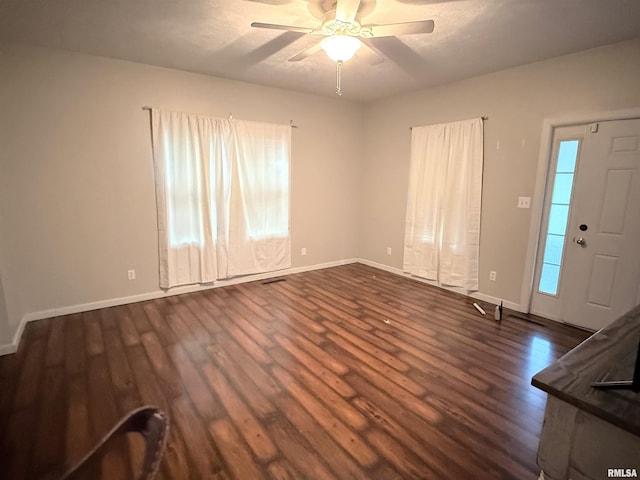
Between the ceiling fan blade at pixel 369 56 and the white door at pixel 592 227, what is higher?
the ceiling fan blade at pixel 369 56

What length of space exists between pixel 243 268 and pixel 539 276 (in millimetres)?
3687

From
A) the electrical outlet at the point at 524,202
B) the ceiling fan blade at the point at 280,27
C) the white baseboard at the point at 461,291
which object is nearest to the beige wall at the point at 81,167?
the ceiling fan blade at the point at 280,27

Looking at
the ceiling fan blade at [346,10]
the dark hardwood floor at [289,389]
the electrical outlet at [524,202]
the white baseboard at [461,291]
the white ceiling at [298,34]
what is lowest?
the dark hardwood floor at [289,389]

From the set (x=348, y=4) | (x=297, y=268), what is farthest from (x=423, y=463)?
(x=297, y=268)

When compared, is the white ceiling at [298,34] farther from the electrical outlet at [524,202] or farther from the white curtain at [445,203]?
the electrical outlet at [524,202]

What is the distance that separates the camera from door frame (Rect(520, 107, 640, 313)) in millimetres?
3059

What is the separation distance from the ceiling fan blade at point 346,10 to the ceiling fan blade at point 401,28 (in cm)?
17

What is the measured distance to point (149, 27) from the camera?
2.64 meters

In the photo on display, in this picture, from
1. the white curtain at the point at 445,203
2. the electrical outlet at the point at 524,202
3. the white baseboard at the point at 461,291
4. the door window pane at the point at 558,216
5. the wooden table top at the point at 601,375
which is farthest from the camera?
the white curtain at the point at 445,203

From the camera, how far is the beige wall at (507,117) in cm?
293

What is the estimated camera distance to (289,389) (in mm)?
2258

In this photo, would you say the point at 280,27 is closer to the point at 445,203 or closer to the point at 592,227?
the point at 445,203

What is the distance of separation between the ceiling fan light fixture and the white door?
2.48 meters

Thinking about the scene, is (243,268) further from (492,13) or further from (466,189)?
(492,13)
